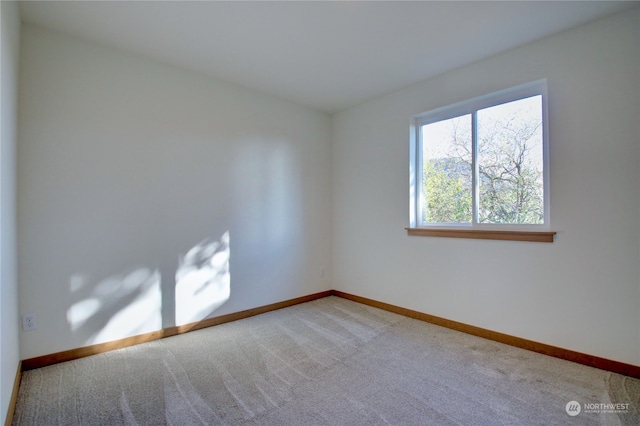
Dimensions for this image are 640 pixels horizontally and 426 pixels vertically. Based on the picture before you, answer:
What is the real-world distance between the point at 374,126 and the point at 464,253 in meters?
1.78

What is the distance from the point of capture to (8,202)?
177 cm

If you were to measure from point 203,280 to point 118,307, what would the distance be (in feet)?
2.34

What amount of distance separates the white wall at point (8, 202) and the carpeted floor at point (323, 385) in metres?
0.33

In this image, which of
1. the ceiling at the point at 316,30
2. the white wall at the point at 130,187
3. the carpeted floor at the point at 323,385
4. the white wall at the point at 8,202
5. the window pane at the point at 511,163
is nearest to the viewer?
the white wall at the point at 8,202

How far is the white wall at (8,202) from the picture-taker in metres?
1.52

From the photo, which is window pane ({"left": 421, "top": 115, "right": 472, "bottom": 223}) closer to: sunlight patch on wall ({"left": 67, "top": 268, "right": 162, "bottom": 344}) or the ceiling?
the ceiling

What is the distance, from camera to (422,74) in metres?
2.98

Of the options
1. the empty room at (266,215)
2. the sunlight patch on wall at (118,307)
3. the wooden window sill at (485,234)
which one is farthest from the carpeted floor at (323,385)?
the wooden window sill at (485,234)

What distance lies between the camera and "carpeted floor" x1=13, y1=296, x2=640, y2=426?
164 centimetres

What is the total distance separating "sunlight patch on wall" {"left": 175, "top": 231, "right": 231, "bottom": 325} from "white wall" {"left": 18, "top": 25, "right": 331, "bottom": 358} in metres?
0.06

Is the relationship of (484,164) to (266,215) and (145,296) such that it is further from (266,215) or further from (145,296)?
(145,296)

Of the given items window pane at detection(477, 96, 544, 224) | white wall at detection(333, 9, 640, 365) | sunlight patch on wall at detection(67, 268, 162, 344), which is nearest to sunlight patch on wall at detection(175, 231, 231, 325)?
sunlight patch on wall at detection(67, 268, 162, 344)

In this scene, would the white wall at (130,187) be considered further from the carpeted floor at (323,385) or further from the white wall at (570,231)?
the white wall at (570,231)

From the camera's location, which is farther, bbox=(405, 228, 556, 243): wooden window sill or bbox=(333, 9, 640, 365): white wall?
bbox=(405, 228, 556, 243): wooden window sill
